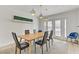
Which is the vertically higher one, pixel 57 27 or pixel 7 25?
pixel 7 25

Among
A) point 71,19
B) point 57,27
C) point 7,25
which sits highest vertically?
point 71,19

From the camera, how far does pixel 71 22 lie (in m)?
6.61

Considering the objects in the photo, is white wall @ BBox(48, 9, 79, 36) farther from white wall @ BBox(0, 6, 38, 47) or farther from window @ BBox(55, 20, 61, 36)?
white wall @ BBox(0, 6, 38, 47)

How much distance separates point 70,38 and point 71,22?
1.30 meters

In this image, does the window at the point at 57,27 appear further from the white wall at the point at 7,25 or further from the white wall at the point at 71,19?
the white wall at the point at 7,25

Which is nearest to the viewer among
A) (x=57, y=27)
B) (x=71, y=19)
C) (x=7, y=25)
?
(x=7, y=25)

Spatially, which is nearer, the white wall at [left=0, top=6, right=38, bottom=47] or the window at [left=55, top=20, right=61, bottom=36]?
the white wall at [left=0, top=6, right=38, bottom=47]

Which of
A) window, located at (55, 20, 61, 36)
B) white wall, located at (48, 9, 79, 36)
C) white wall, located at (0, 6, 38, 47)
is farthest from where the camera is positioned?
window, located at (55, 20, 61, 36)

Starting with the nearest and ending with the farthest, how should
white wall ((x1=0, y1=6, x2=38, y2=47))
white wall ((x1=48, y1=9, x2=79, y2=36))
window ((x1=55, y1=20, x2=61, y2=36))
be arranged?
white wall ((x1=0, y1=6, x2=38, y2=47))
white wall ((x1=48, y1=9, x2=79, y2=36))
window ((x1=55, y1=20, x2=61, y2=36))

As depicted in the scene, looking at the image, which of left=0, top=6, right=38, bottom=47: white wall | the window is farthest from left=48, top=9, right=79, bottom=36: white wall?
left=0, top=6, right=38, bottom=47: white wall

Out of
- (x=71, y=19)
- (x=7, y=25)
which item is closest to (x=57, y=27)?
(x=71, y=19)

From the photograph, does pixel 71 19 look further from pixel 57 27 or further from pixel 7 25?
pixel 7 25

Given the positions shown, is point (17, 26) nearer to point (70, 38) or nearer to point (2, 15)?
point (2, 15)

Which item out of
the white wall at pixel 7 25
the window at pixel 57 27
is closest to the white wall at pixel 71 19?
the window at pixel 57 27
